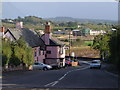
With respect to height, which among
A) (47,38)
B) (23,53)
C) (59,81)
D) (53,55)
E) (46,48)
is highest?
(47,38)

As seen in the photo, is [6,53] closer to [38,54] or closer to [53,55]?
[38,54]

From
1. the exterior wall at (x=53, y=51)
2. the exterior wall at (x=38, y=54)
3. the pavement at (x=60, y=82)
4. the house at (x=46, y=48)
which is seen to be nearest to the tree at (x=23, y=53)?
the pavement at (x=60, y=82)

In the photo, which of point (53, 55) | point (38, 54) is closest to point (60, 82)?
point (38, 54)

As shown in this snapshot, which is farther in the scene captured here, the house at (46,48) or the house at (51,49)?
the house at (51,49)

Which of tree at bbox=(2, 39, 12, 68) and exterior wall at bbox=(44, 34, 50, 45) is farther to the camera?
exterior wall at bbox=(44, 34, 50, 45)

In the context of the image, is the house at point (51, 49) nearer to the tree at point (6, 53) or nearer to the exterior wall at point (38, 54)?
the exterior wall at point (38, 54)

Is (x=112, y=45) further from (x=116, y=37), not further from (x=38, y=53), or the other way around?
(x=38, y=53)

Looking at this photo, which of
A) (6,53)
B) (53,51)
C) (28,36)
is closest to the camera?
(6,53)

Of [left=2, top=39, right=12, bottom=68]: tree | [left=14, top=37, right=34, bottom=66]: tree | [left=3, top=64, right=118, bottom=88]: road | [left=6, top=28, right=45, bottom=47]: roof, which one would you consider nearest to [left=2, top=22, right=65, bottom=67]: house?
[left=6, top=28, right=45, bottom=47]: roof

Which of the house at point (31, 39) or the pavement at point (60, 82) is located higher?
the house at point (31, 39)

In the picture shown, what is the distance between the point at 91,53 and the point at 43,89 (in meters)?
107

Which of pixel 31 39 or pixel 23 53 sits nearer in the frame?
pixel 23 53

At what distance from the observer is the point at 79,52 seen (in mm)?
117000

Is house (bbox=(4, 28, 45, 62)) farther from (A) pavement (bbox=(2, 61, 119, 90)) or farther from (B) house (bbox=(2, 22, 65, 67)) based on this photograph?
(A) pavement (bbox=(2, 61, 119, 90))
